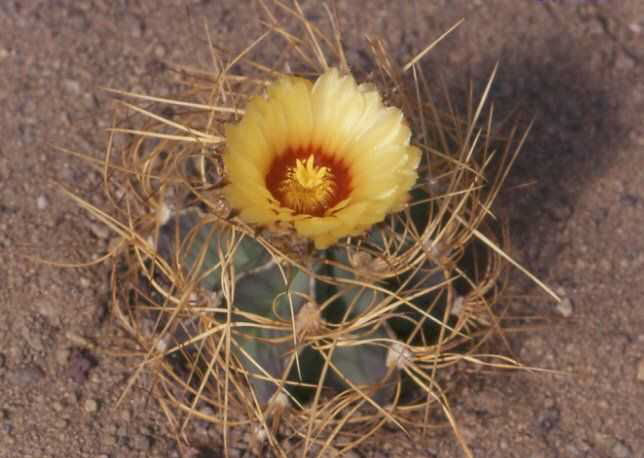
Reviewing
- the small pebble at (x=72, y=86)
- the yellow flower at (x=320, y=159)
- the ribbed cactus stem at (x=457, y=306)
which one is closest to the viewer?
the yellow flower at (x=320, y=159)

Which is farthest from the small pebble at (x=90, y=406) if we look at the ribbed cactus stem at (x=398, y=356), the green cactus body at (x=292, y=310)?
the ribbed cactus stem at (x=398, y=356)

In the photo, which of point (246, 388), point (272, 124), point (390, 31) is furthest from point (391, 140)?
point (390, 31)

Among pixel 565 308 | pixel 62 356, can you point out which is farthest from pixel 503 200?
pixel 62 356

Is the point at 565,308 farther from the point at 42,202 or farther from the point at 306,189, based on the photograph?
the point at 42,202

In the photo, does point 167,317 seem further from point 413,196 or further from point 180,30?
point 180,30

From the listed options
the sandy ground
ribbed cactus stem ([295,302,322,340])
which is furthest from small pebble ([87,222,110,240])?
ribbed cactus stem ([295,302,322,340])

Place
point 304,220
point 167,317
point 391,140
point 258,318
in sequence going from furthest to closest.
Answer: point 167,317 < point 258,318 < point 391,140 < point 304,220

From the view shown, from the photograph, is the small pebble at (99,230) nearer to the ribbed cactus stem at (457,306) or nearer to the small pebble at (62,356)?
the small pebble at (62,356)
